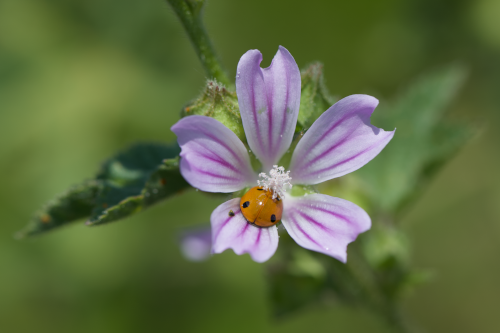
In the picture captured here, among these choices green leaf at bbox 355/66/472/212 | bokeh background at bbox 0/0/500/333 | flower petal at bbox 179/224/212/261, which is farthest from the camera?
bokeh background at bbox 0/0/500/333

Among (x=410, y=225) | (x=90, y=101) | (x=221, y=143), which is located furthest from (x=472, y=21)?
(x=221, y=143)

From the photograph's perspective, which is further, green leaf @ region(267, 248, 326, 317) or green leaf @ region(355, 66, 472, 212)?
green leaf @ region(355, 66, 472, 212)

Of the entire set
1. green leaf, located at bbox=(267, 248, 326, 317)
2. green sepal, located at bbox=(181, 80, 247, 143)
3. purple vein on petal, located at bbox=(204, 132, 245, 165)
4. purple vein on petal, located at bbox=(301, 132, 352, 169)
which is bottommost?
green leaf, located at bbox=(267, 248, 326, 317)

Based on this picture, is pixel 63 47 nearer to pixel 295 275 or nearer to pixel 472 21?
pixel 295 275

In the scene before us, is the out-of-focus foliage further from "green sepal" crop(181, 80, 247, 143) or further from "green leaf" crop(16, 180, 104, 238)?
"green leaf" crop(16, 180, 104, 238)

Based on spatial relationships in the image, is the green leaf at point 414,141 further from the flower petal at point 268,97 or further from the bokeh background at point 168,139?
the flower petal at point 268,97

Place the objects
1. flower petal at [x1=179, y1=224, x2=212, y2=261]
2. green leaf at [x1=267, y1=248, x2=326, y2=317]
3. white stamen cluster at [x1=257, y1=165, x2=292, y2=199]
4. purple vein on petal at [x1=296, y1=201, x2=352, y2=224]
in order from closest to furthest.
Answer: purple vein on petal at [x1=296, y1=201, x2=352, y2=224] → white stamen cluster at [x1=257, y1=165, x2=292, y2=199] → green leaf at [x1=267, y1=248, x2=326, y2=317] → flower petal at [x1=179, y1=224, x2=212, y2=261]

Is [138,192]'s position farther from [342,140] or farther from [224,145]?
[342,140]

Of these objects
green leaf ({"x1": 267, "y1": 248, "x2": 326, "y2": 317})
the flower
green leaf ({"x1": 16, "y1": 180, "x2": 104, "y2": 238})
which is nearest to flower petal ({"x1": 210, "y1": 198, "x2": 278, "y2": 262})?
the flower
